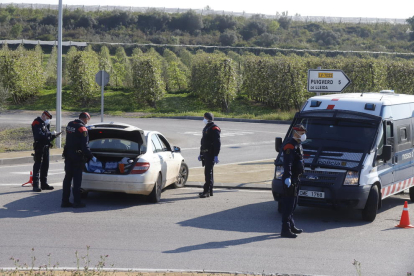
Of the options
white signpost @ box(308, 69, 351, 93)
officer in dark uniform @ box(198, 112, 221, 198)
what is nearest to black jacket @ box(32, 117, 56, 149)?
officer in dark uniform @ box(198, 112, 221, 198)

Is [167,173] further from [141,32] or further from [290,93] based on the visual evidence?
[141,32]

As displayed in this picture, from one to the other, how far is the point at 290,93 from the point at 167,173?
101ft

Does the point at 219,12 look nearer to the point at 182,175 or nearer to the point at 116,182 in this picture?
the point at 182,175

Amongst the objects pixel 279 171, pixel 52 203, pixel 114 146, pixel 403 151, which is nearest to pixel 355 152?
pixel 279 171

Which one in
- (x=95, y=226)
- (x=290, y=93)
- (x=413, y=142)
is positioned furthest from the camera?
(x=290, y=93)

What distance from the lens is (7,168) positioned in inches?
707

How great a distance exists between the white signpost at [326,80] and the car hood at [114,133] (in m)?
5.45

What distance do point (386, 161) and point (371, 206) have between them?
3.82ft

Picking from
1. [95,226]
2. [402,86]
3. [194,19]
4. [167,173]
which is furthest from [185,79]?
[194,19]

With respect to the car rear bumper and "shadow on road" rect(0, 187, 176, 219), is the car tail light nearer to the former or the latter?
the car rear bumper

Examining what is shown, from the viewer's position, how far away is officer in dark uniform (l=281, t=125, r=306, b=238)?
377 inches

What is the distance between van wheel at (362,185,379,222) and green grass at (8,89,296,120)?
2878cm

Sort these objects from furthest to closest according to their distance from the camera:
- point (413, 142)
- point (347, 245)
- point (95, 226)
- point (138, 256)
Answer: point (413, 142) < point (95, 226) < point (347, 245) < point (138, 256)

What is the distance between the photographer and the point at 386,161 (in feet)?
38.5
